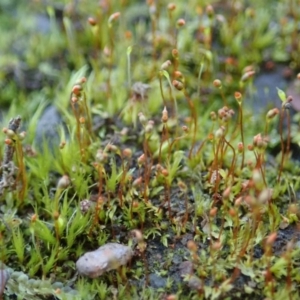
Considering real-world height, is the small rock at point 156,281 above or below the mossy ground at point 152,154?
below

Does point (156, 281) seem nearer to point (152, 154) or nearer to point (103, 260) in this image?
point (103, 260)

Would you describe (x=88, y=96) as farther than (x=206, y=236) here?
Yes

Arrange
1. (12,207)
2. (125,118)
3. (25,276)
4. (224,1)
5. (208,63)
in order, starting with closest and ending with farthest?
(25,276), (12,207), (125,118), (208,63), (224,1)

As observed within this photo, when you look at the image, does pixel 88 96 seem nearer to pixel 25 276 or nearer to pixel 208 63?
pixel 208 63

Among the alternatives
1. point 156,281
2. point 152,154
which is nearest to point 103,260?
point 156,281

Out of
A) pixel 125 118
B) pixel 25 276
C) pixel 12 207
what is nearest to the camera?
pixel 25 276

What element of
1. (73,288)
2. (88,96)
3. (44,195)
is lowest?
(73,288)

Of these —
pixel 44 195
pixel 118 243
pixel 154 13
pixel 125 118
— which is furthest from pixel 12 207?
pixel 154 13

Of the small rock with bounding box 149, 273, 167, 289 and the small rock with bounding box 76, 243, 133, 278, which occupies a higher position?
the small rock with bounding box 76, 243, 133, 278
